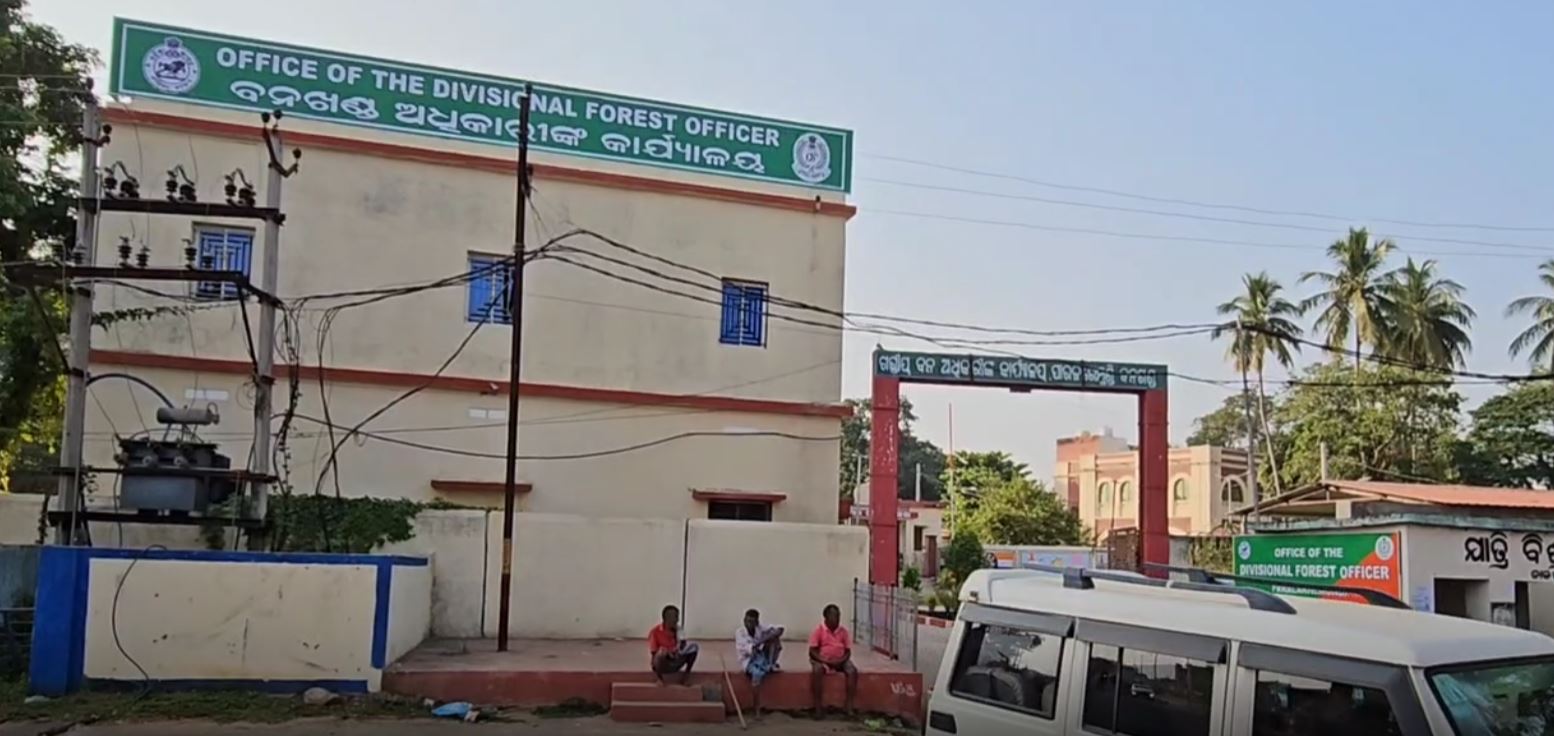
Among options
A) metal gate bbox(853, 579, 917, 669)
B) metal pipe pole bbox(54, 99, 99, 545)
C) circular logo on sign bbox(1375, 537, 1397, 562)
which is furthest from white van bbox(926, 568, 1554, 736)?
circular logo on sign bbox(1375, 537, 1397, 562)

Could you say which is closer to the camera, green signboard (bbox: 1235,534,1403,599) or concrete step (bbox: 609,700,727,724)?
concrete step (bbox: 609,700,727,724)

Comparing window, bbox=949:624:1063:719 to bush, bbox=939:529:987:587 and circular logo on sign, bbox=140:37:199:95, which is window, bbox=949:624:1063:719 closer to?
circular logo on sign, bbox=140:37:199:95

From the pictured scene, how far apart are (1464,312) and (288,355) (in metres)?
38.8

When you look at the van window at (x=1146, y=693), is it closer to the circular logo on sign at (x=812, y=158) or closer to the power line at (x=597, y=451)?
the power line at (x=597, y=451)

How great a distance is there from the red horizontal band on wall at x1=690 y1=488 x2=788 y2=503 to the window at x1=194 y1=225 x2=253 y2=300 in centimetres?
752

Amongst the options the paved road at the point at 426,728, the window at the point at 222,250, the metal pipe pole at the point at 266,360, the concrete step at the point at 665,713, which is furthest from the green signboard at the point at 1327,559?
the window at the point at 222,250

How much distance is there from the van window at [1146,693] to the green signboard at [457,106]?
602 inches

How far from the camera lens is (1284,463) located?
44656 millimetres

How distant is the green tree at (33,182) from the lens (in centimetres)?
1864

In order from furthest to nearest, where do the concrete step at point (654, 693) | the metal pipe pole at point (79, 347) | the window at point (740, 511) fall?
1. the window at point (740, 511)
2. the metal pipe pole at point (79, 347)
3. the concrete step at point (654, 693)

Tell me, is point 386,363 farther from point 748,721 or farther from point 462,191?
point 748,721

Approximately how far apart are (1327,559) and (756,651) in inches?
343

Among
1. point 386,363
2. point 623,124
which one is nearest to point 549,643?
point 386,363

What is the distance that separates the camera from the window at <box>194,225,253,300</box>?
1788 cm
